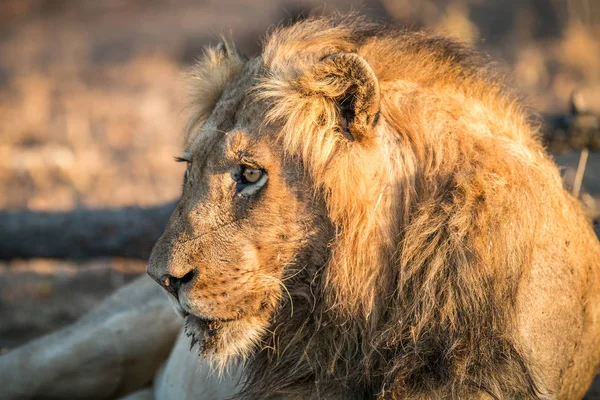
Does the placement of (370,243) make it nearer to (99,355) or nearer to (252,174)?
(252,174)

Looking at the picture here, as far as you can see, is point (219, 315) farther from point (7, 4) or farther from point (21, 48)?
point (7, 4)

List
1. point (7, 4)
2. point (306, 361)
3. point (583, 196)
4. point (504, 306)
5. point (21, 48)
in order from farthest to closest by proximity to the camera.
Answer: point (7, 4)
point (21, 48)
point (583, 196)
point (306, 361)
point (504, 306)

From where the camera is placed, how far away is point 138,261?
652cm

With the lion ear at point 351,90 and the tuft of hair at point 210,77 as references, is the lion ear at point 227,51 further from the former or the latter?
the lion ear at point 351,90

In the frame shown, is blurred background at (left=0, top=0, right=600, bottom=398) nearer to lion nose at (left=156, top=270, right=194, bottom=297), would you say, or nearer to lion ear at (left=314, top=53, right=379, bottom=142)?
lion ear at (left=314, top=53, right=379, bottom=142)

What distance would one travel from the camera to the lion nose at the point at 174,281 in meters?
2.85

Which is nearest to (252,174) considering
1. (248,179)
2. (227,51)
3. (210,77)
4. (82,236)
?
(248,179)

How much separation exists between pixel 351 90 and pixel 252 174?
0.49 m

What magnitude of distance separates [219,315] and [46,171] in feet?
24.5

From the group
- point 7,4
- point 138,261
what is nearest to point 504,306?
point 138,261

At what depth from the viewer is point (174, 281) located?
2.88 metres

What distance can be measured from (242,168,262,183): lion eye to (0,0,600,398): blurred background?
2.53m

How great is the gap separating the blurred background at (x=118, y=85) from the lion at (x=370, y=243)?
6.47 ft

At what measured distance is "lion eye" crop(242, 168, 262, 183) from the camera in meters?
2.86
